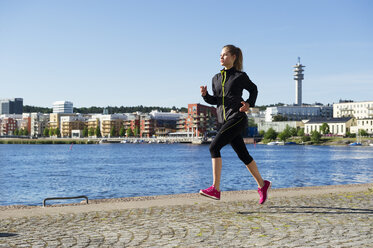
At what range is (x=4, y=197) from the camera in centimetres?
2147

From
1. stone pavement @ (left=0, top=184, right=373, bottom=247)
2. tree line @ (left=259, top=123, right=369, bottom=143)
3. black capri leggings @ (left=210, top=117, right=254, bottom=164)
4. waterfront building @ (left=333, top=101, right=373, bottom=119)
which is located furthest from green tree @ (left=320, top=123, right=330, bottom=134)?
black capri leggings @ (left=210, top=117, right=254, bottom=164)

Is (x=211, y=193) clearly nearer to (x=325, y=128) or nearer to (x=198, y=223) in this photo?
(x=198, y=223)

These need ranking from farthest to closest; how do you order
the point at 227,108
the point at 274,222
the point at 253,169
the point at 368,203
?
the point at 368,203 < the point at 253,169 < the point at 227,108 < the point at 274,222

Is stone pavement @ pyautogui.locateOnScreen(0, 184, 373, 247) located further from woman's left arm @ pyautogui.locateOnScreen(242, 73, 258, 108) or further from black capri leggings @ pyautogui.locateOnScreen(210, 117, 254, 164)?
woman's left arm @ pyautogui.locateOnScreen(242, 73, 258, 108)

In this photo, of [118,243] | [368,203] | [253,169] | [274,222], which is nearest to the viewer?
[118,243]

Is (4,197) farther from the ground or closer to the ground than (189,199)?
closer to the ground

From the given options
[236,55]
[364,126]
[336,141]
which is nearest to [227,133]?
[236,55]

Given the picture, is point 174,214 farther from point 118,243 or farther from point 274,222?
point 118,243

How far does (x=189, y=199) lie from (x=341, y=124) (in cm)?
15740

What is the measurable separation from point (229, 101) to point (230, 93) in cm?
11

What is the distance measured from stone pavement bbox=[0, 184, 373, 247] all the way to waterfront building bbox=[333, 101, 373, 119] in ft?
560

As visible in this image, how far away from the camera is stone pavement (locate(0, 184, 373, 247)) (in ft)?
16.6

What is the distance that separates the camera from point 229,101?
648 centimetres

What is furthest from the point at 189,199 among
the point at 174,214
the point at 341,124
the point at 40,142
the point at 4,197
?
the point at 40,142
